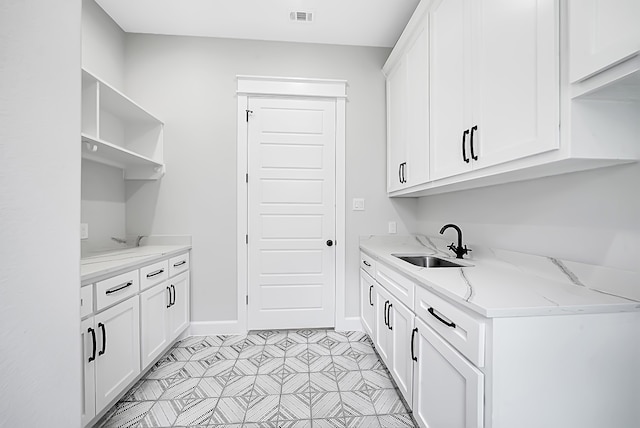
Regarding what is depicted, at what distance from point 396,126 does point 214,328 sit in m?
2.52

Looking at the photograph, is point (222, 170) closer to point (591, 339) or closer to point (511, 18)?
point (511, 18)

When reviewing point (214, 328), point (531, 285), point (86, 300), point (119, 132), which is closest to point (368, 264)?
point (531, 285)

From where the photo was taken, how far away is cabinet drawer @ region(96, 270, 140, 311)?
144 cm

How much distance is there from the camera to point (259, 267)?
2.63 meters

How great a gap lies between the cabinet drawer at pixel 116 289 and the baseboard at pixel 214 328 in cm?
98

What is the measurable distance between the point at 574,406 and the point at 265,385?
64.4 inches

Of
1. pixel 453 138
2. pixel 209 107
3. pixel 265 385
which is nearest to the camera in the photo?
pixel 453 138

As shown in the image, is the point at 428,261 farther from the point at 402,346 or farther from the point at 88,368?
the point at 88,368

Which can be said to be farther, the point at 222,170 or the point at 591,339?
the point at 222,170

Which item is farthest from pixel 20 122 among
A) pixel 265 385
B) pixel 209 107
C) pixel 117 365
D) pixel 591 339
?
pixel 209 107

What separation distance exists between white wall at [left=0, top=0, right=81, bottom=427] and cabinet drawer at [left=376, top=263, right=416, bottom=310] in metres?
1.34

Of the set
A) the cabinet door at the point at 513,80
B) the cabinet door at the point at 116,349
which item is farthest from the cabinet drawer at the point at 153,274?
the cabinet door at the point at 513,80

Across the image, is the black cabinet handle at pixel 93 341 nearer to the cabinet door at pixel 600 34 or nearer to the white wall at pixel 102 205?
the white wall at pixel 102 205

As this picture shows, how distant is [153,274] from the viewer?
1.95m
